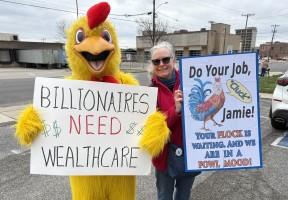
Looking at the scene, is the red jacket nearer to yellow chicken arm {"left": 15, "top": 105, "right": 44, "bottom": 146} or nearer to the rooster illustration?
the rooster illustration

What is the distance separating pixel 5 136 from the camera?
16.0 ft

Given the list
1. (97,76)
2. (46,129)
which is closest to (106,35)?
(97,76)

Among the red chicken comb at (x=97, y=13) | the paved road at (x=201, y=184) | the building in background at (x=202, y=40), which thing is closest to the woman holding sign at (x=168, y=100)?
the red chicken comb at (x=97, y=13)

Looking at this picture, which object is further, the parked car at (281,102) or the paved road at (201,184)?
the parked car at (281,102)

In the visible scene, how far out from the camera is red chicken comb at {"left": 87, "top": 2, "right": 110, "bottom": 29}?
1733 millimetres

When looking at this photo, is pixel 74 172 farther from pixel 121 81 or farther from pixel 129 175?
pixel 121 81

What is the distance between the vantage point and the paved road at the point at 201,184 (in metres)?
2.88

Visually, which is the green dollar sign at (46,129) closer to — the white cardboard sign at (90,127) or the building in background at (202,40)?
the white cardboard sign at (90,127)

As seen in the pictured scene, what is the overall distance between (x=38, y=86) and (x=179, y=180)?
134 cm

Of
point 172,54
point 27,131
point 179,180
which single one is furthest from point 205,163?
point 27,131

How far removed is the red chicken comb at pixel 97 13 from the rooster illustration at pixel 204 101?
80 cm

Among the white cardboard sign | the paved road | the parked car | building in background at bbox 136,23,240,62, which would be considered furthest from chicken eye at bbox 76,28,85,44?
building in background at bbox 136,23,240,62

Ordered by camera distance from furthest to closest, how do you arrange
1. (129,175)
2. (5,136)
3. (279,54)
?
(279,54) < (5,136) < (129,175)

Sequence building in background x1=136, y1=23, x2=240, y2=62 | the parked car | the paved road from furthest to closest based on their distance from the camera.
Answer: building in background x1=136, y1=23, x2=240, y2=62 → the parked car → the paved road
